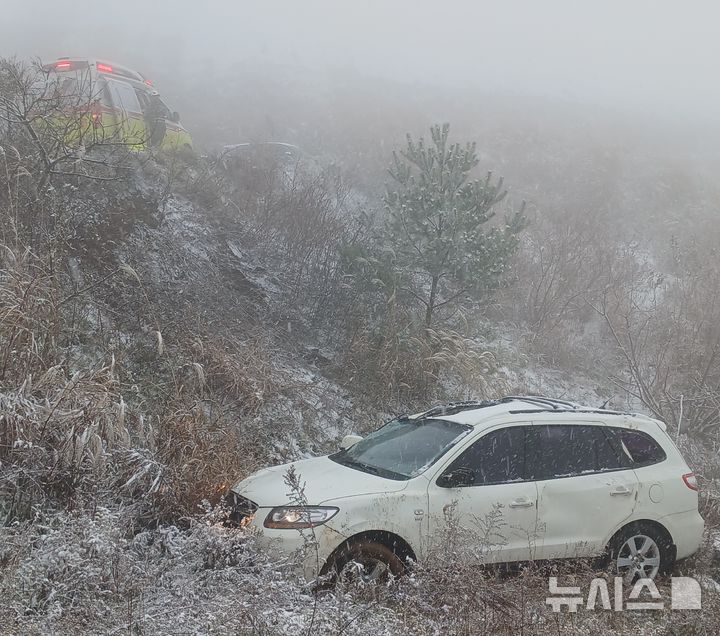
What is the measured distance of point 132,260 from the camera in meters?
9.99

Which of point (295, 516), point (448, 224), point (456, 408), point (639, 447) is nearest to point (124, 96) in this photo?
point (448, 224)

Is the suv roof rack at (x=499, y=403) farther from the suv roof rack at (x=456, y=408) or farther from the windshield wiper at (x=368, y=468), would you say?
the windshield wiper at (x=368, y=468)

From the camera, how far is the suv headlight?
187 inches

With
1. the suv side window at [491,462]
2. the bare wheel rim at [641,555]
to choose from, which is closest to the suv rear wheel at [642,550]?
the bare wheel rim at [641,555]

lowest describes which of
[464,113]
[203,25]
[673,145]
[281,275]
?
[281,275]

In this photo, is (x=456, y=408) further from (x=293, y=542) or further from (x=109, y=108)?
(x=109, y=108)

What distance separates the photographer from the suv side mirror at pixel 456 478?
5.21m

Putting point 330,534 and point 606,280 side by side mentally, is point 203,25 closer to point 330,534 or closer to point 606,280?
point 606,280

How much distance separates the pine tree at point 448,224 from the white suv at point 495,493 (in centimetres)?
453

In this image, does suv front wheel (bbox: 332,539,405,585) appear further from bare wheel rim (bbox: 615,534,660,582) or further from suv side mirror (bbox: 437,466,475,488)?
bare wheel rim (bbox: 615,534,660,582)

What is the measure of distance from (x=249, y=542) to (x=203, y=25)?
36.2 meters

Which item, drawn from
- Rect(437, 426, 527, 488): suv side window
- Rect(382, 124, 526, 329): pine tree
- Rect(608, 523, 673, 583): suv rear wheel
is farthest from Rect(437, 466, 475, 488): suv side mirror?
Rect(382, 124, 526, 329): pine tree

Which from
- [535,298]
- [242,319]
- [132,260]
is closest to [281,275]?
[242,319]

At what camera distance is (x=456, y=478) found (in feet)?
17.1
